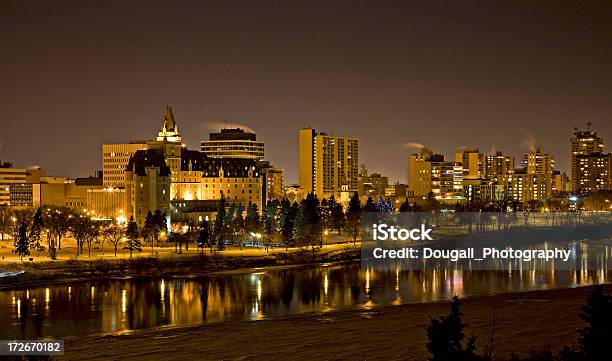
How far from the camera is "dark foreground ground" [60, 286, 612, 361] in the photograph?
2409cm

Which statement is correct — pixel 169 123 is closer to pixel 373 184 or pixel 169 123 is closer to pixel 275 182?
pixel 275 182

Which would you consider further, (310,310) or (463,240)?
(463,240)

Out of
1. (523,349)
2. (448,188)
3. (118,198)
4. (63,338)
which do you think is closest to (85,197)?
(118,198)

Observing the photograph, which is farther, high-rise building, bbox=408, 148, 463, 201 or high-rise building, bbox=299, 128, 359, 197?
high-rise building, bbox=408, 148, 463, 201

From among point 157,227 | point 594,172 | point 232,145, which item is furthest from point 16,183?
point 594,172

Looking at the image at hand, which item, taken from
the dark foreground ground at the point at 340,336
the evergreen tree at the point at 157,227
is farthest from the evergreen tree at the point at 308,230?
the dark foreground ground at the point at 340,336

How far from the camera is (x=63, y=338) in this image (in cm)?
2698

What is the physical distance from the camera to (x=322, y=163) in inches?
6024

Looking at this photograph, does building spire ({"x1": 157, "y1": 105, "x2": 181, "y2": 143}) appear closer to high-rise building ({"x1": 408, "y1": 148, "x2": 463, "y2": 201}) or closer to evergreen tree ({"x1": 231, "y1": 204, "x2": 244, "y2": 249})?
evergreen tree ({"x1": 231, "y1": 204, "x2": 244, "y2": 249})

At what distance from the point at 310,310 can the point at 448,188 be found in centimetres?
13005

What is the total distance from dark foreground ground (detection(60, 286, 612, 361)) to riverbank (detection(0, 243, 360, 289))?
16.6 m

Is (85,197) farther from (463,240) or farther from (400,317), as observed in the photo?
(400,317)

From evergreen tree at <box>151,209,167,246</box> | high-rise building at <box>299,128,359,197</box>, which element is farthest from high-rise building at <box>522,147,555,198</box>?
evergreen tree at <box>151,209,167,246</box>

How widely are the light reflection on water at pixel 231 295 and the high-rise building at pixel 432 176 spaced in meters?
114
